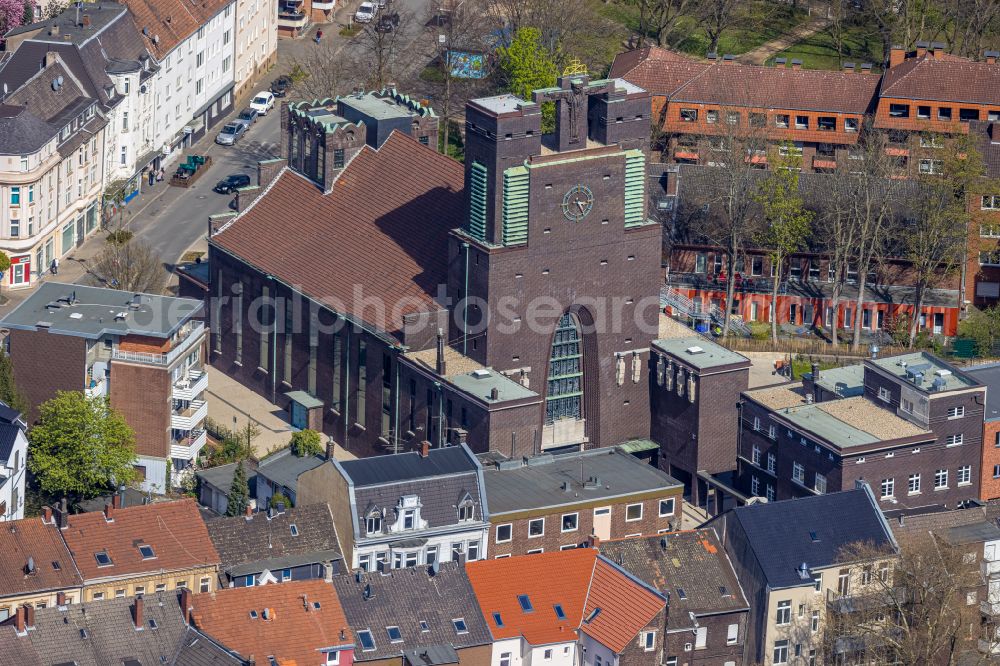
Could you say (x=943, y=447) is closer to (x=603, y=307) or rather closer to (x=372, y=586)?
(x=603, y=307)

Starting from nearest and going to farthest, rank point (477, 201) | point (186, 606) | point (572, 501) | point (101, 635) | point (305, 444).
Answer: point (101, 635) → point (186, 606) → point (572, 501) → point (477, 201) → point (305, 444)

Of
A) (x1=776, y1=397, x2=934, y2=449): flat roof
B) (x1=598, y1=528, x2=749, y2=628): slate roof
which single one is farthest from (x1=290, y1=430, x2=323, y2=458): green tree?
(x1=776, y1=397, x2=934, y2=449): flat roof

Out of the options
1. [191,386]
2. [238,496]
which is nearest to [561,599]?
[238,496]

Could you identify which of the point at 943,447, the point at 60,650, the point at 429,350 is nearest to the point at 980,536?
the point at 943,447

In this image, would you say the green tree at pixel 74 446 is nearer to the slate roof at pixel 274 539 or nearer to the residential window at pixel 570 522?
the slate roof at pixel 274 539

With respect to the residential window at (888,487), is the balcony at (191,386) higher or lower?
higher

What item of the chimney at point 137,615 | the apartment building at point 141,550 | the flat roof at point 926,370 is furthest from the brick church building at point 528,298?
the chimney at point 137,615

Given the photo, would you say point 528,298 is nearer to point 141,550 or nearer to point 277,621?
point 141,550
